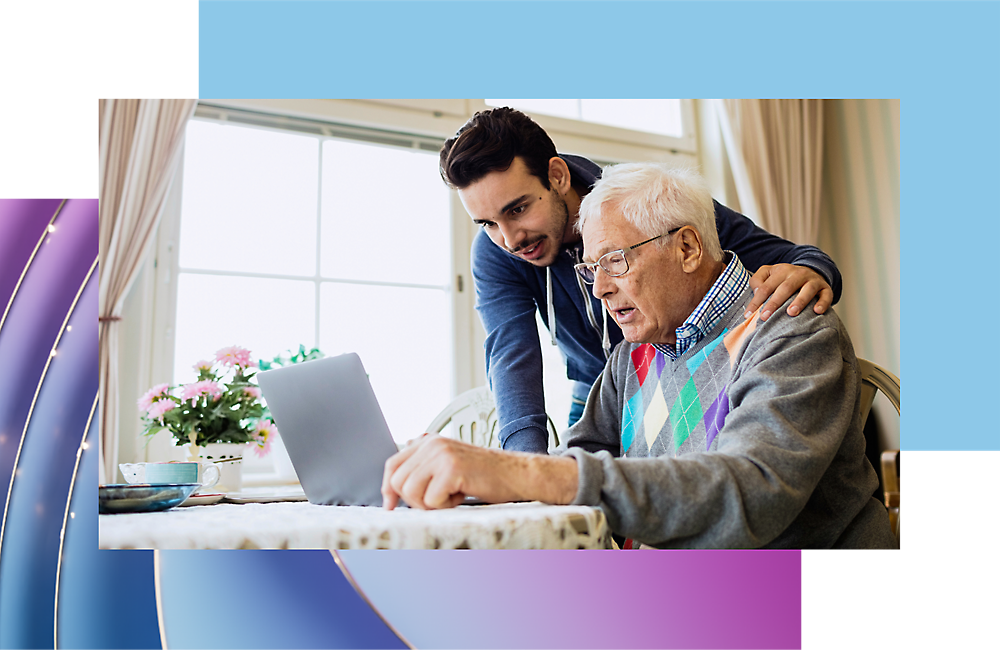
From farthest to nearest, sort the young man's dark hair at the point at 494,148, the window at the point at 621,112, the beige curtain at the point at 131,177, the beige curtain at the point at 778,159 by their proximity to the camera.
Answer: the beige curtain at the point at 778,159
the beige curtain at the point at 131,177
the window at the point at 621,112
the young man's dark hair at the point at 494,148

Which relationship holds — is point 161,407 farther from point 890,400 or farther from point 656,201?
point 890,400

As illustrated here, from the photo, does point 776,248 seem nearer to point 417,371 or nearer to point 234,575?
point 234,575

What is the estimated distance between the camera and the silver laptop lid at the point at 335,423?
85 centimetres

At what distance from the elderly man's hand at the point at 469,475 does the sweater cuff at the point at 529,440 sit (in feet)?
2.74

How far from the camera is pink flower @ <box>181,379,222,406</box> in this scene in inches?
63.9

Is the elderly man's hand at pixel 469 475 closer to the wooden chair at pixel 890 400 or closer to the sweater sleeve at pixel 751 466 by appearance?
the sweater sleeve at pixel 751 466

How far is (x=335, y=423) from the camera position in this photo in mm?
868

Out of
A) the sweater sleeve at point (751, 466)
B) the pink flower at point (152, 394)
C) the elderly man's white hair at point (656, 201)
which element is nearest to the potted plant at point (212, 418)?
the pink flower at point (152, 394)

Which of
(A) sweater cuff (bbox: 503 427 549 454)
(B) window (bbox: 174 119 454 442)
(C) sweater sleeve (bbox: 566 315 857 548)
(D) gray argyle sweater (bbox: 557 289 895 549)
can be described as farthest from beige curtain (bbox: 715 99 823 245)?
(C) sweater sleeve (bbox: 566 315 857 548)

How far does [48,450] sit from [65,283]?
0.28 metres

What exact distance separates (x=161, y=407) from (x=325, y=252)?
3.04ft

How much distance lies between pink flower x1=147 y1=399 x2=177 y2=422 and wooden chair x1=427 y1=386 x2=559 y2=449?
747 mm

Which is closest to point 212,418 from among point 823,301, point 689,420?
point 689,420

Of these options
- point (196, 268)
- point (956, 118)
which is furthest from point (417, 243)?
point (956, 118)
